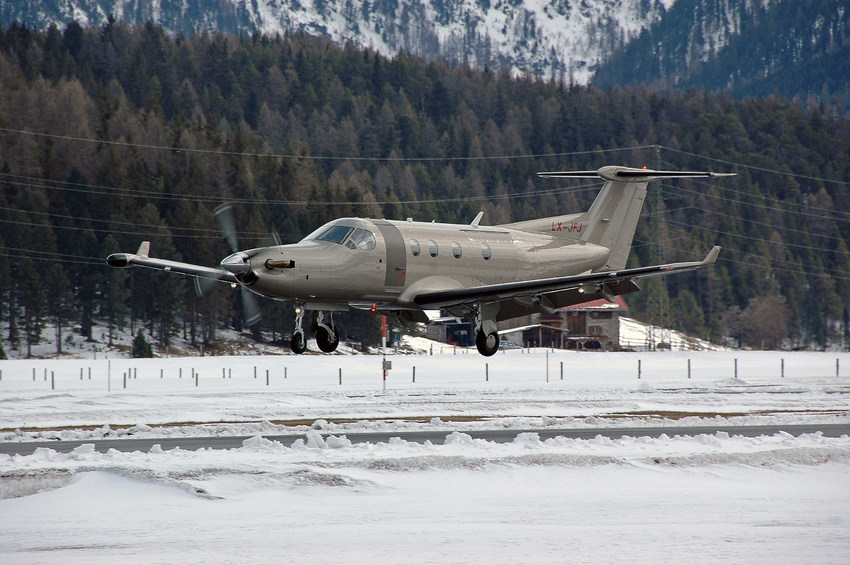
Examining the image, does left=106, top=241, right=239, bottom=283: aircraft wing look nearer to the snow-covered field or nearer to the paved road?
the snow-covered field

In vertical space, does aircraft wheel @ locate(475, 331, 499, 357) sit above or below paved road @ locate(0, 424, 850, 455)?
above

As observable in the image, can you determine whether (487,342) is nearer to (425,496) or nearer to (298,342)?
(425,496)

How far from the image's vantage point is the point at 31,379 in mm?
87062

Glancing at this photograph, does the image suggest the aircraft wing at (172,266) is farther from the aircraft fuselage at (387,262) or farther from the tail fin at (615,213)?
the tail fin at (615,213)

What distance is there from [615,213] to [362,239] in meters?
12.0

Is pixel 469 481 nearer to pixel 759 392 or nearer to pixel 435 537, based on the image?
pixel 435 537

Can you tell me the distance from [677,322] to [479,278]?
16178 centimetres

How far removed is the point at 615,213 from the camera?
134 ft

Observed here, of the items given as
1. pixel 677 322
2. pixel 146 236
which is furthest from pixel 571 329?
pixel 146 236

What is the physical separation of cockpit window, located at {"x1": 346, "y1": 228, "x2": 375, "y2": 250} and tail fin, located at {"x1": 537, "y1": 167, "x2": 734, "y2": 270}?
32.7ft

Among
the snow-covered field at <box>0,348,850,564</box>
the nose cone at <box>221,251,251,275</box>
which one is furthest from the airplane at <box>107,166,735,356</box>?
the snow-covered field at <box>0,348,850,564</box>

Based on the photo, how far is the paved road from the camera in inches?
1738

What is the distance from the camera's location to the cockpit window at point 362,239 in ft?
111

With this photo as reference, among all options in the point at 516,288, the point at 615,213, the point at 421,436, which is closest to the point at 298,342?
the point at 516,288
